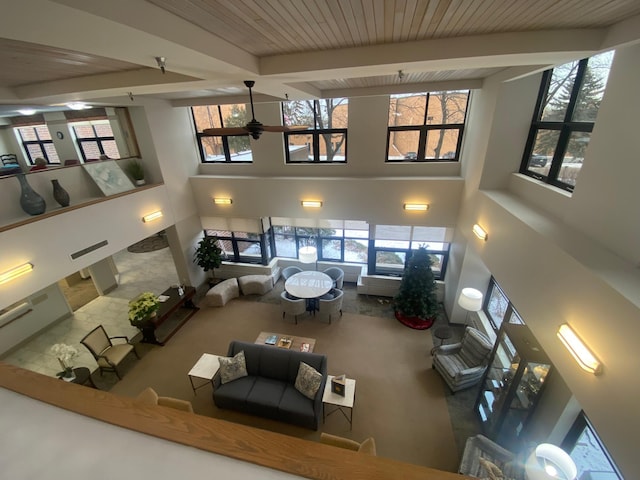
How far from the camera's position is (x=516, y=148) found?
4582 mm

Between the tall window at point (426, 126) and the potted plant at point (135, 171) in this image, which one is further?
the potted plant at point (135, 171)

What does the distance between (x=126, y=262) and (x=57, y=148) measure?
4794 mm

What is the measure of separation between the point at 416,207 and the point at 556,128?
2846 mm

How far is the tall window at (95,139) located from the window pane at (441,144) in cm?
732

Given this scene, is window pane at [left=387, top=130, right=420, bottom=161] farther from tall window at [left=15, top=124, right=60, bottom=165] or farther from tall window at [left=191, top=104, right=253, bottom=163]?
tall window at [left=15, top=124, right=60, bottom=165]

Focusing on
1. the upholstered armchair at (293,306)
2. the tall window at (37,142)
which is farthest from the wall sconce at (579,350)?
the tall window at (37,142)

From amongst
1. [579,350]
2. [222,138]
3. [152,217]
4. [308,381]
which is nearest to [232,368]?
[308,381]

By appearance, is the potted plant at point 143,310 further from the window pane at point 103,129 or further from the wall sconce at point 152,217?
the window pane at point 103,129

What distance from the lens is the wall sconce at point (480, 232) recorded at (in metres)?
4.51

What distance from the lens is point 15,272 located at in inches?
154

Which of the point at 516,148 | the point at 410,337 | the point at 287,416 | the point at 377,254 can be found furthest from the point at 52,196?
the point at 516,148

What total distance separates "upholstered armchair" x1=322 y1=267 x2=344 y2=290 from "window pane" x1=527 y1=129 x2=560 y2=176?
4.65 m

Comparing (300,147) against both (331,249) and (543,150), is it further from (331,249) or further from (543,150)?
(543,150)

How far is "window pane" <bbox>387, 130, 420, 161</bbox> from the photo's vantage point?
620 cm
